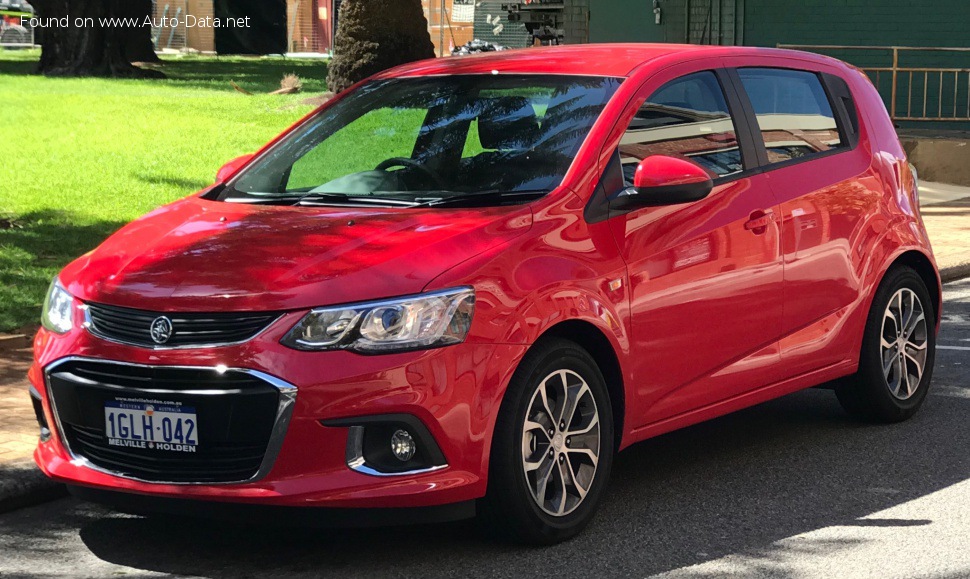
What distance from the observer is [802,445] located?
23.4ft

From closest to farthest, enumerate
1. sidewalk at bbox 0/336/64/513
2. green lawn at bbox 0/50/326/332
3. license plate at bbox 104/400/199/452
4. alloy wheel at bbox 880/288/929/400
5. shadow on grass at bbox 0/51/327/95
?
license plate at bbox 104/400/199/452, sidewalk at bbox 0/336/64/513, alloy wheel at bbox 880/288/929/400, green lawn at bbox 0/50/326/332, shadow on grass at bbox 0/51/327/95

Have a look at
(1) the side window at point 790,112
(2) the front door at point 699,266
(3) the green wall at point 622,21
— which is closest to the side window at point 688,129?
(2) the front door at point 699,266

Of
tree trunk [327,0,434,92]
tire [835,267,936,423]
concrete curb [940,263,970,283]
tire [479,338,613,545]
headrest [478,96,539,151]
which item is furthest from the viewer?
tree trunk [327,0,434,92]

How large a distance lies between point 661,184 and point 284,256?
1465mm

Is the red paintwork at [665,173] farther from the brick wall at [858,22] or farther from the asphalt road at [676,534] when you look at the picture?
the brick wall at [858,22]

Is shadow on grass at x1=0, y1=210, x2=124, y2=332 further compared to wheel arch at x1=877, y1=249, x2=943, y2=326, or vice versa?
shadow on grass at x1=0, y1=210, x2=124, y2=332

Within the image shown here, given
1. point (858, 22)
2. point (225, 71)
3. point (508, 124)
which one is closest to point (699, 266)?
point (508, 124)

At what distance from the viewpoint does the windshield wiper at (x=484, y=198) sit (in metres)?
5.64

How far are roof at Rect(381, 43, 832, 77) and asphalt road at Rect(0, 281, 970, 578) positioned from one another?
174 centimetres

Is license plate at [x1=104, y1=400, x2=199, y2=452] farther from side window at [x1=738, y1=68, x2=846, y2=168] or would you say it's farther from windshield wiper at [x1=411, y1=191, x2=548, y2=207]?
side window at [x1=738, y1=68, x2=846, y2=168]

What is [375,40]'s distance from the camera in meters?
20.1

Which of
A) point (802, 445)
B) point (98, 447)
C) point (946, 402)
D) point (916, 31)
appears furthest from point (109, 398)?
point (916, 31)

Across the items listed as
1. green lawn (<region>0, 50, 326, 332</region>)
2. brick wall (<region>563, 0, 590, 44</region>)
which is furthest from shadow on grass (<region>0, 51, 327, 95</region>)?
brick wall (<region>563, 0, 590, 44</region>)

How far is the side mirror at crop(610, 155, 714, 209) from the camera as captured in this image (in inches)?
225
